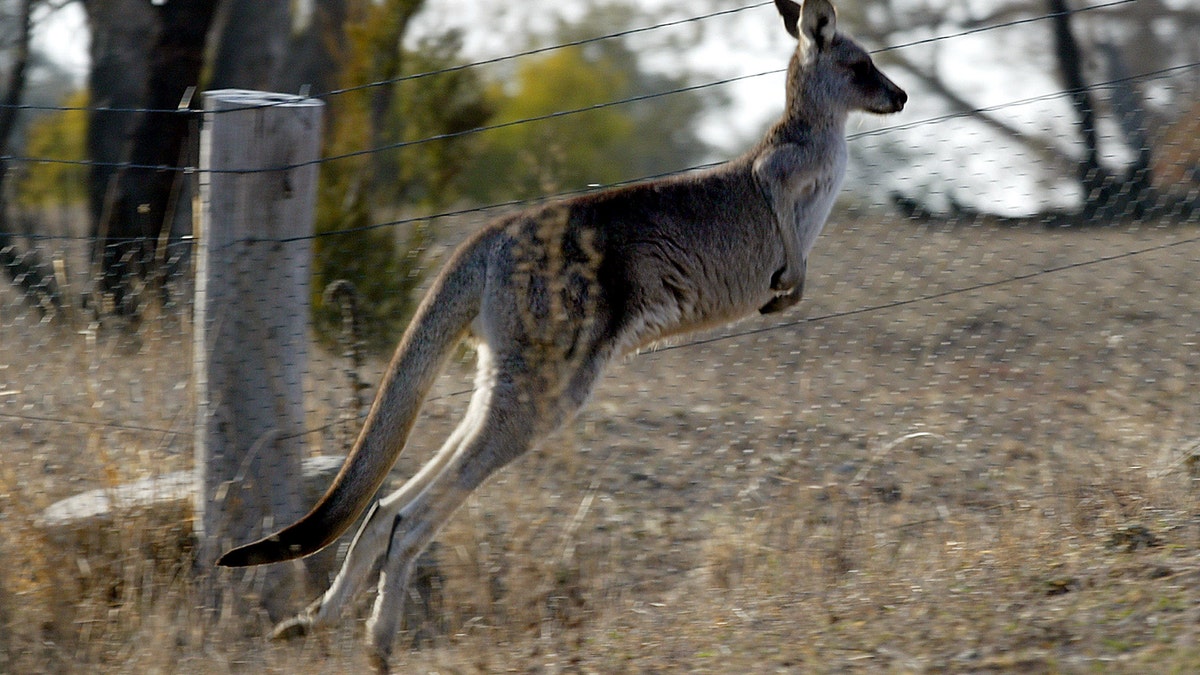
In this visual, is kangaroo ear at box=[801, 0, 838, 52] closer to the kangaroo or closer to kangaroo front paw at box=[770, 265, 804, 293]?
the kangaroo

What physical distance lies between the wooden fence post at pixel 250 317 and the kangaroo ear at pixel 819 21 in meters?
2.08

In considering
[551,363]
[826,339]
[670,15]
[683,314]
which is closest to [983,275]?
[826,339]

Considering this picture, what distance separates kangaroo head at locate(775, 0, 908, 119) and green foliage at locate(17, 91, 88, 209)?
6226 mm

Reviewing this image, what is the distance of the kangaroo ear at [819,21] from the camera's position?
18.6ft

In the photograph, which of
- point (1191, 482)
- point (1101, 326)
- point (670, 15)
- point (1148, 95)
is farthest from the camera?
point (670, 15)

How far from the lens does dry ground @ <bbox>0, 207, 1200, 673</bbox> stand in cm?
472

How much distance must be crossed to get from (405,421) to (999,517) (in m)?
2.84

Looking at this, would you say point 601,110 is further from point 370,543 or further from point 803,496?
point 370,543

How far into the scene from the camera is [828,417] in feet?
25.3

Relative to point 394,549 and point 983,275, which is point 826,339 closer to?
point 983,275

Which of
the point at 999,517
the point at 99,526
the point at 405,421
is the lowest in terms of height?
the point at 999,517

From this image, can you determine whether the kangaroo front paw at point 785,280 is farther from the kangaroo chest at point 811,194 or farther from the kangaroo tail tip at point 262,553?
the kangaroo tail tip at point 262,553

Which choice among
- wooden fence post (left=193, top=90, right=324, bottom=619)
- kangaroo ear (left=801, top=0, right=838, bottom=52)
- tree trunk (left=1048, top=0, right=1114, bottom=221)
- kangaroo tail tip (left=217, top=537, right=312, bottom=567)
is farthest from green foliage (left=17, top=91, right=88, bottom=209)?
tree trunk (left=1048, top=0, right=1114, bottom=221)

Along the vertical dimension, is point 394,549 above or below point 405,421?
below
